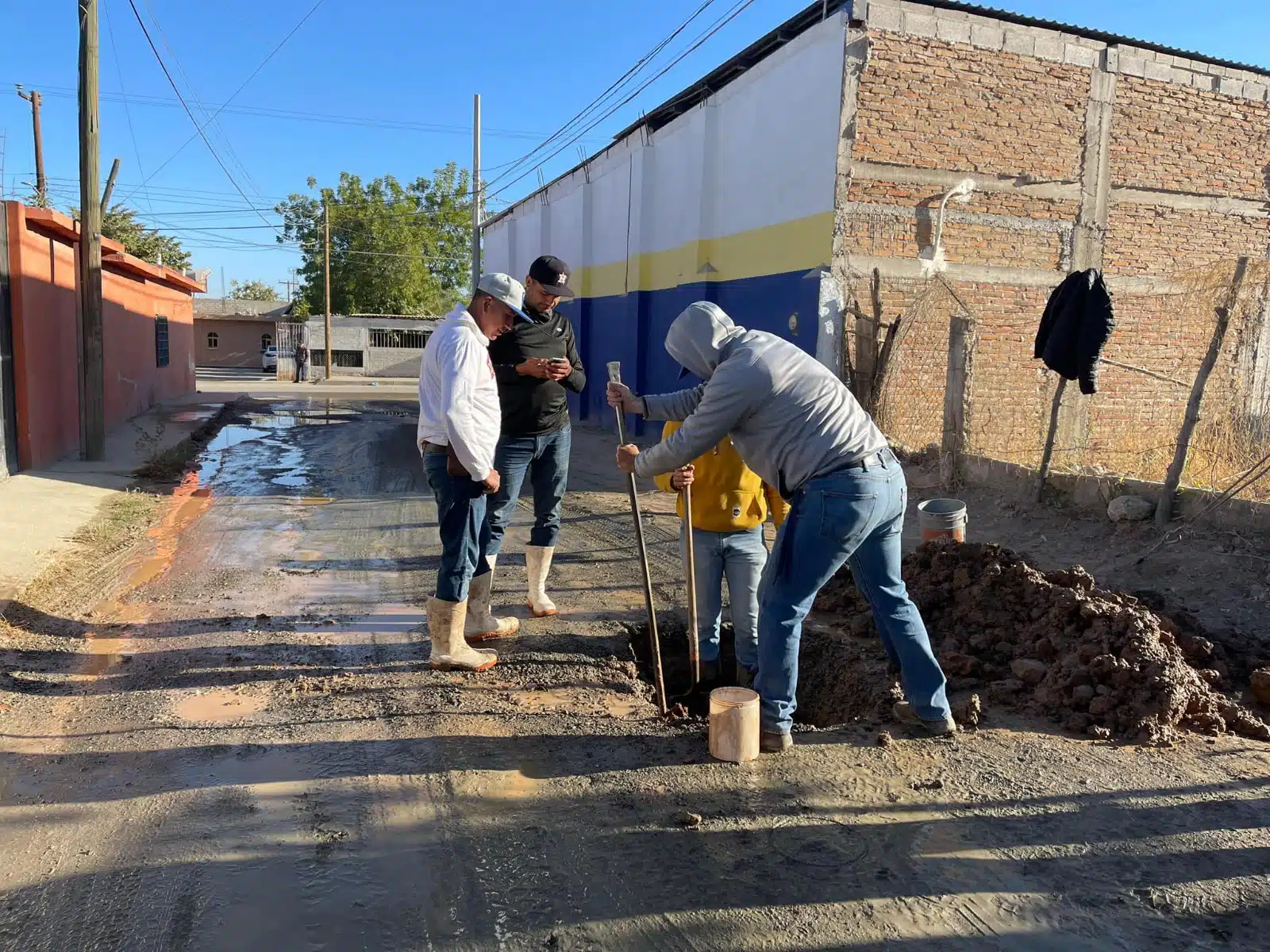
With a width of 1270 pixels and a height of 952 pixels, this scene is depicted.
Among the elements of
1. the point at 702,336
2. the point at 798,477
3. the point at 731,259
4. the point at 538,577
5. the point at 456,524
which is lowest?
the point at 538,577

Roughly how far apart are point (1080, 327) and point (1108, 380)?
231 inches

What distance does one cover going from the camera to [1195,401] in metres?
6.64

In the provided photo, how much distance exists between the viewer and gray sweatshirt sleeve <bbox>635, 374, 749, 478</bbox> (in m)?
3.53

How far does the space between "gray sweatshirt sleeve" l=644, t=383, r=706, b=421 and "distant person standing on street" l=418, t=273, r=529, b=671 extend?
0.80 m

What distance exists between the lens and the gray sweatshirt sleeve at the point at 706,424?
3531 millimetres

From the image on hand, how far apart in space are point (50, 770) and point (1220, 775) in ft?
15.0

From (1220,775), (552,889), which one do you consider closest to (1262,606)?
(1220,775)

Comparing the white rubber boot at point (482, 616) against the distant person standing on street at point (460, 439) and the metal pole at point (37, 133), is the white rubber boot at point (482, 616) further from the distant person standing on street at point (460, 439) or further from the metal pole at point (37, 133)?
the metal pole at point (37, 133)

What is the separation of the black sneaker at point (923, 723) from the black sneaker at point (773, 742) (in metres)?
0.62

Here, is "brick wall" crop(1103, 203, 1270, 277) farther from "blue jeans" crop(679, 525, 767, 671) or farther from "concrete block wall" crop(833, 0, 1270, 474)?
"blue jeans" crop(679, 525, 767, 671)

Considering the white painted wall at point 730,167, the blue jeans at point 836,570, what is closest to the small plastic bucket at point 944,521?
the blue jeans at point 836,570

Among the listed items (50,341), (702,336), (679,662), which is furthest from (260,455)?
(702,336)

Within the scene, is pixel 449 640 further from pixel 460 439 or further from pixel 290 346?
pixel 290 346

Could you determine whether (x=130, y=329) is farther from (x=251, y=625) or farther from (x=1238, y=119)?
(x=1238, y=119)
